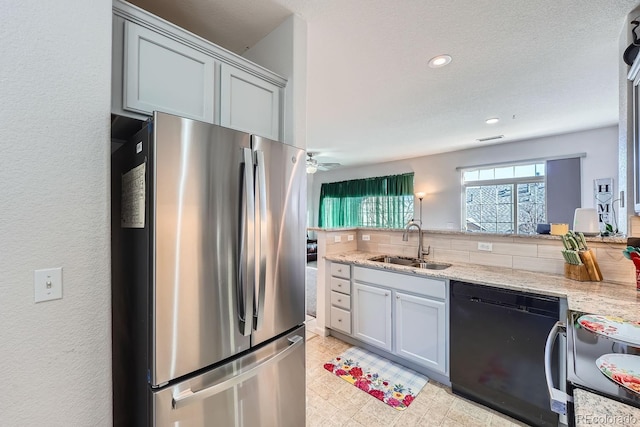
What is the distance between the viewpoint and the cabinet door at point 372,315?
2484mm

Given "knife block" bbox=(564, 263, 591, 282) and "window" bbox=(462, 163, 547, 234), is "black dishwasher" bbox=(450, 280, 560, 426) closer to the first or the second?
"knife block" bbox=(564, 263, 591, 282)

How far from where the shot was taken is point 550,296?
1.64m

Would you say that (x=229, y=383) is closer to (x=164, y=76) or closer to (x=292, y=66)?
(x=164, y=76)

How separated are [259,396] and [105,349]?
25.6 inches

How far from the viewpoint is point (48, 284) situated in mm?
874

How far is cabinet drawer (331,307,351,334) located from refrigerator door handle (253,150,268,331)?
72.6 inches

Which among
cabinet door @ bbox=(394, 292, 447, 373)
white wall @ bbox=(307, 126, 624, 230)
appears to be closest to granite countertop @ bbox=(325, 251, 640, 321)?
cabinet door @ bbox=(394, 292, 447, 373)

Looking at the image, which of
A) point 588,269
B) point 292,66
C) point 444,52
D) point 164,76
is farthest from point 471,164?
point 164,76

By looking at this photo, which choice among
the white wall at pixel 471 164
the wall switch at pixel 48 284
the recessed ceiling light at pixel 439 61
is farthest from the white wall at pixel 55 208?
the white wall at pixel 471 164

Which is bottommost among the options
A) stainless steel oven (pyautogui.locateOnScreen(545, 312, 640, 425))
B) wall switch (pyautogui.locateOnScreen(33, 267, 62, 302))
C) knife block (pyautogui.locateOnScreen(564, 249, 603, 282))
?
stainless steel oven (pyautogui.locateOnScreen(545, 312, 640, 425))

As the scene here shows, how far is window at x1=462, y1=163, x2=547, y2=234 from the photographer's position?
15.1 feet

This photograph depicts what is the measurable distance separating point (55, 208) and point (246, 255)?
2.17 feet

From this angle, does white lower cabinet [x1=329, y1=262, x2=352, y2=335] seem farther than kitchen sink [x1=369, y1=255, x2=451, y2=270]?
Yes

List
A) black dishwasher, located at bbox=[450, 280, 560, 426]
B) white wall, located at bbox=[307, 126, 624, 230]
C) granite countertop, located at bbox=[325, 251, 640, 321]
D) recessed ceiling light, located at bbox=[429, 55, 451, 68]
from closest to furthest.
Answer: granite countertop, located at bbox=[325, 251, 640, 321]
black dishwasher, located at bbox=[450, 280, 560, 426]
recessed ceiling light, located at bbox=[429, 55, 451, 68]
white wall, located at bbox=[307, 126, 624, 230]
